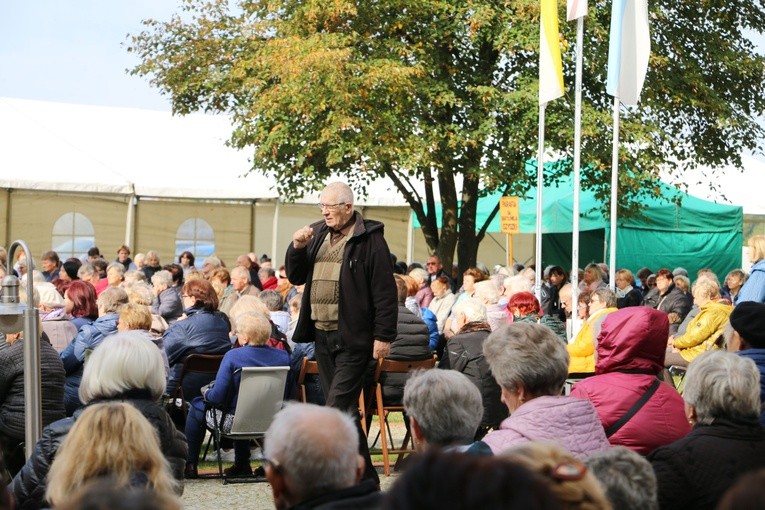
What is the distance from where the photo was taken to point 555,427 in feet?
Result: 13.9

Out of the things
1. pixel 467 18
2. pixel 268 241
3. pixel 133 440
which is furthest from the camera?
pixel 268 241

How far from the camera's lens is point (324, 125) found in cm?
1738

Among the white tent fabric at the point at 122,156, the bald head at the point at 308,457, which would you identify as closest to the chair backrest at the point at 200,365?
the bald head at the point at 308,457

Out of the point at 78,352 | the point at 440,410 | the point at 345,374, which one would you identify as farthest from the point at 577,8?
the point at 440,410

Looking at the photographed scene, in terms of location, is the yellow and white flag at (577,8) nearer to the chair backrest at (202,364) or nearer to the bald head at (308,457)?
the chair backrest at (202,364)

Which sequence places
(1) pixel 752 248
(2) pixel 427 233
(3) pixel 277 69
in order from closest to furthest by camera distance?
1. (1) pixel 752 248
2. (3) pixel 277 69
3. (2) pixel 427 233

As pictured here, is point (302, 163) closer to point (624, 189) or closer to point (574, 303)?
point (624, 189)

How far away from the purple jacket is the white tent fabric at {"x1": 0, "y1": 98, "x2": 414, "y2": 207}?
16208mm

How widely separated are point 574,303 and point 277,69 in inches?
291

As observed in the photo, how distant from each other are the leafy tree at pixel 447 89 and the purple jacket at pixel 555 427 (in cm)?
1252

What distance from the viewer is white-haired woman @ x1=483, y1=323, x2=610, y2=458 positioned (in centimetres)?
421

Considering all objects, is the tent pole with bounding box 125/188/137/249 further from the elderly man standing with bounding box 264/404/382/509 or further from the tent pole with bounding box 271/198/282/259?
the elderly man standing with bounding box 264/404/382/509

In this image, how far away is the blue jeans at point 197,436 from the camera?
27.7 ft

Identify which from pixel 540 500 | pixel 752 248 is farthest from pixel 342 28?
pixel 540 500
